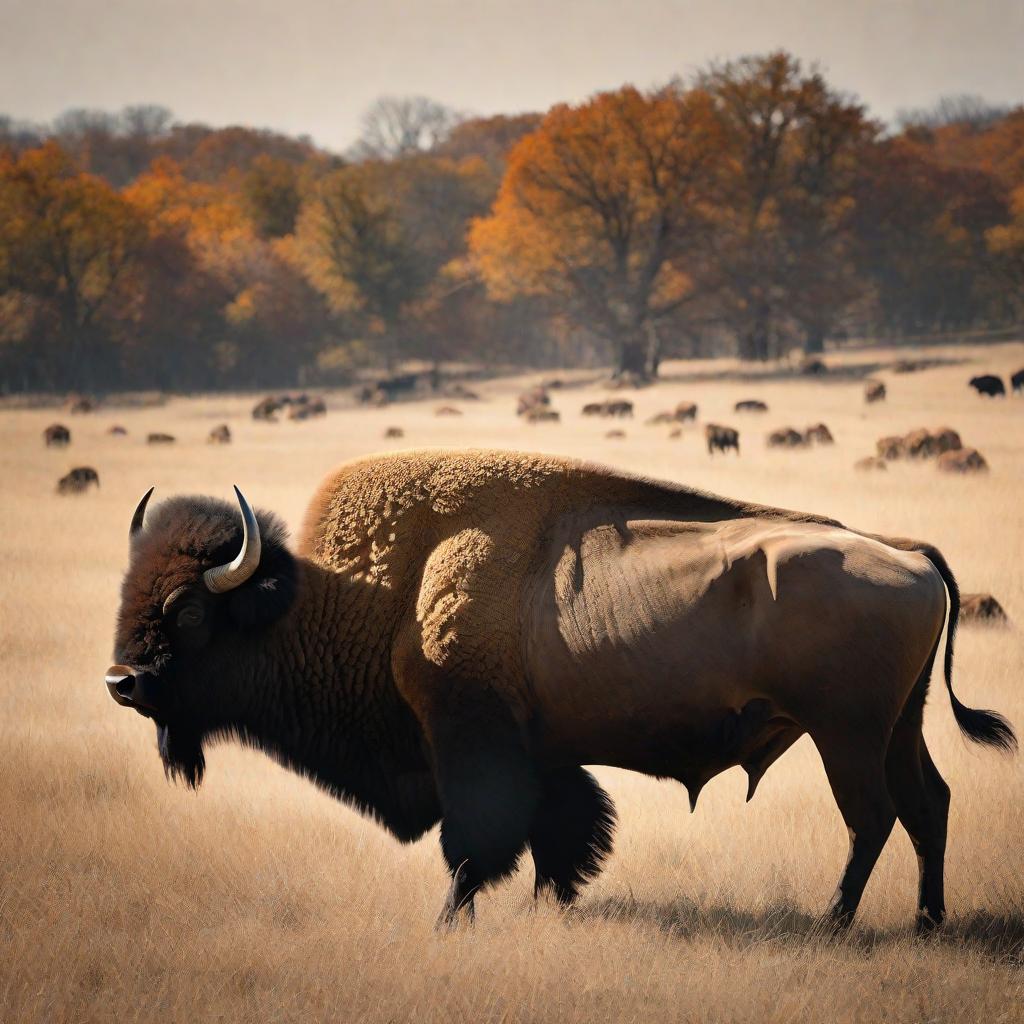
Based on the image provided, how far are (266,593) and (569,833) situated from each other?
174 centimetres

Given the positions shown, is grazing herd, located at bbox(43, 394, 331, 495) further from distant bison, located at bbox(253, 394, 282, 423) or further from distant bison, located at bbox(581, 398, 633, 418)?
distant bison, located at bbox(581, 398, 633, 418)

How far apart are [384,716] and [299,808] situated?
2201mm

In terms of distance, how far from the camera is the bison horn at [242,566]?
5.00 meters

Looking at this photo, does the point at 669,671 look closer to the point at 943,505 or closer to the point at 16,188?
the point at 943,505

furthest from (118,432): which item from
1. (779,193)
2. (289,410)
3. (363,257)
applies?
(779,193)

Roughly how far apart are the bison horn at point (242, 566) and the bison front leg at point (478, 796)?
1.02m

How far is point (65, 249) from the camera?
205 feet

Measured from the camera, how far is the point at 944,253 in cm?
7462

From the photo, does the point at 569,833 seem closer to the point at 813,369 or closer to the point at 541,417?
the point at 541,417

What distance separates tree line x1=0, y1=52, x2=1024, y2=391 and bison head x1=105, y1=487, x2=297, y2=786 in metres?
57.8

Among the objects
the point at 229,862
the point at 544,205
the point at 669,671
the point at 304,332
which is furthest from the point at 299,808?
the point at 304,332

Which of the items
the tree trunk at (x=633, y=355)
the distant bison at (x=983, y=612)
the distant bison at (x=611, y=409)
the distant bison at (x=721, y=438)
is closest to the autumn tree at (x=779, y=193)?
the tree trunk at (x=633, y=355)

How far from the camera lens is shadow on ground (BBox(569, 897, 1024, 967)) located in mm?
4875

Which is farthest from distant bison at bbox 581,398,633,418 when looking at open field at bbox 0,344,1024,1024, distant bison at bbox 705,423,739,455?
open field at bbox 0,344,1024,1024
